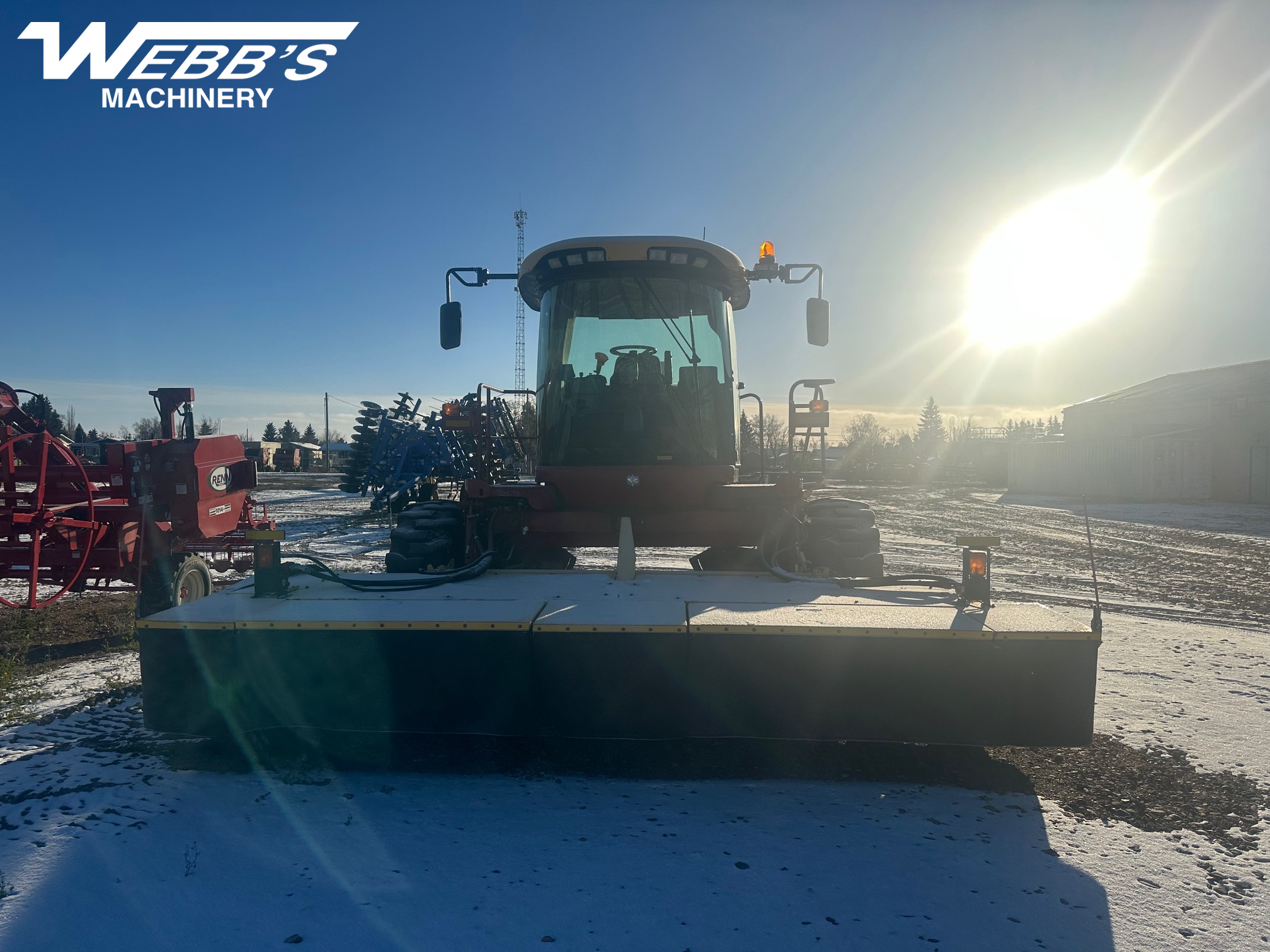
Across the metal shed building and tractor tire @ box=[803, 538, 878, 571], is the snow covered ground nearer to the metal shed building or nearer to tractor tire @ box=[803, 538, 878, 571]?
tractor tire @ box=[803, 538, 878, 571]

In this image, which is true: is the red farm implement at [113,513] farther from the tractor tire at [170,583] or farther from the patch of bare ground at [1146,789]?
the patch of bare ground at [1146,789]

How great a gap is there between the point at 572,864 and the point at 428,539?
310cm

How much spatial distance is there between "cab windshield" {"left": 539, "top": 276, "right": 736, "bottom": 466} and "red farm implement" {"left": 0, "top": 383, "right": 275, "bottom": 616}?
4046mm

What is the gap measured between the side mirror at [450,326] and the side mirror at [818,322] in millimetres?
2840

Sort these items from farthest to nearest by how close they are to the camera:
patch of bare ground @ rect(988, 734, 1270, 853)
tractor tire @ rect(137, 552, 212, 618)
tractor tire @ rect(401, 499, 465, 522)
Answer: tractor tire @ rect(137, 552, 212, 618)
tractor tire @ rect(401, 499, 465, 522)
patch of bare ground @ rect(988, 734, 1270, 853)

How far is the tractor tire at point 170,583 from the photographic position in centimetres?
681

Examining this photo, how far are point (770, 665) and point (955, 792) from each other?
116cm

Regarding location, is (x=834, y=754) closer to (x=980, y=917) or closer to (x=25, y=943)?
(x=980, y=917)

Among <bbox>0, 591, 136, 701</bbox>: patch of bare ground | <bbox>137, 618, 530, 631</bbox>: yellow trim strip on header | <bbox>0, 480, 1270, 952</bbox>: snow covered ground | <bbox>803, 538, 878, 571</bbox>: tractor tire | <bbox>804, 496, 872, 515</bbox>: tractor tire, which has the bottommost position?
<bbox>0, 480, 1270, 952</bbox>: snow covered ground

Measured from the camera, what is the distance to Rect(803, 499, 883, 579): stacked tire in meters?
5.38

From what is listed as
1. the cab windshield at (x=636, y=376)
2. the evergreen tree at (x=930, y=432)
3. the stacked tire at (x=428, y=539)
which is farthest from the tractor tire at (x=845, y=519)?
the evergreen tree at (x=930, y=432)

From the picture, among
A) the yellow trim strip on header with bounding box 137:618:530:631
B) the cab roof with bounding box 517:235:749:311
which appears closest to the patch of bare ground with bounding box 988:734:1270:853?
the yellow trim strip on header with bounding box 137:618:530:631

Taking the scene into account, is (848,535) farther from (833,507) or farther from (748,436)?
(748,436)

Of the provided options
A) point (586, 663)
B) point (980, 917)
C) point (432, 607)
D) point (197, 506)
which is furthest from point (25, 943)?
point (197, 506)
